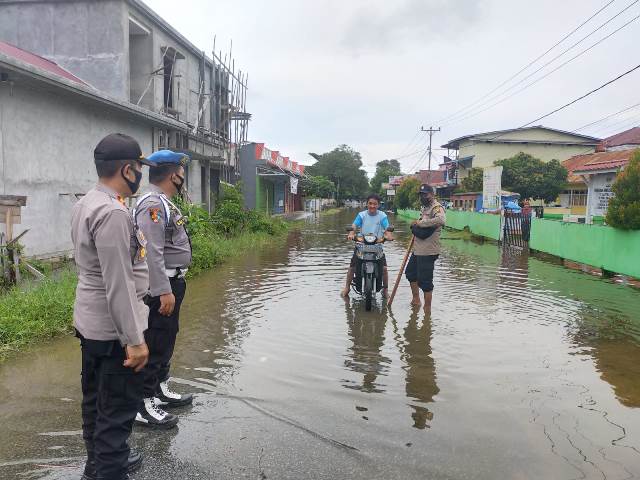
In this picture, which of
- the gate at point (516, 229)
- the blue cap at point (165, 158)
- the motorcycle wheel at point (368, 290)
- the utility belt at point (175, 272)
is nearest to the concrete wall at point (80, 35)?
the motorcycle wheel at point (368, 290)

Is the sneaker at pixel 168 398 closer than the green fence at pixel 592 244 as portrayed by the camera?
Yes

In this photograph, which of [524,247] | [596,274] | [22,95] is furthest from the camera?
[524,247]

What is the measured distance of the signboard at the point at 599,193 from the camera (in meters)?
19.2

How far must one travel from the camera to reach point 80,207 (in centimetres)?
249

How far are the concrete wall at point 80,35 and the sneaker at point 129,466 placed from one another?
12657 millimetres

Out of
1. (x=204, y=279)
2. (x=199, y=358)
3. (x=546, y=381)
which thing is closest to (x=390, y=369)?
(x=546, y=381)

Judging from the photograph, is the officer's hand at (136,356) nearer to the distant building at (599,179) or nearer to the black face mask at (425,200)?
the black face mask at (425,200)

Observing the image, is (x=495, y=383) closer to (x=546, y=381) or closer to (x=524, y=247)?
(x=546, y=381)

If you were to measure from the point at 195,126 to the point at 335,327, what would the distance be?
531 inches

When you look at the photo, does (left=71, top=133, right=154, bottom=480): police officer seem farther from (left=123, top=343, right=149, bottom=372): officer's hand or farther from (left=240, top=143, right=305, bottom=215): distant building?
(left=240, top=143, right=305, bottom=215): distant building

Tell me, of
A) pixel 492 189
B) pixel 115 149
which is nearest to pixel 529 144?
pixel 492 189

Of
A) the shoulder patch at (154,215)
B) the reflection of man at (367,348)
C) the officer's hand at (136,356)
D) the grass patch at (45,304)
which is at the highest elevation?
the shoulder patch at (154,215)

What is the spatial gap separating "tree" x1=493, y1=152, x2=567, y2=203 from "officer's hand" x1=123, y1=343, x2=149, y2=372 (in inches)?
1278

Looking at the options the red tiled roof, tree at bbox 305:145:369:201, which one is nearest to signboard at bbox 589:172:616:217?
the red tiled roof
